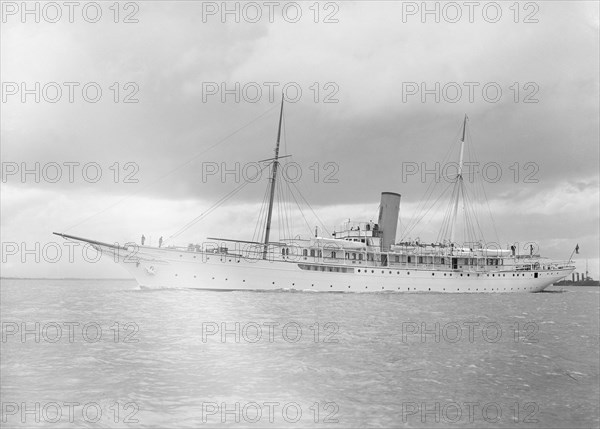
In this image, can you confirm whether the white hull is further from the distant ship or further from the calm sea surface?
the calm sea surface

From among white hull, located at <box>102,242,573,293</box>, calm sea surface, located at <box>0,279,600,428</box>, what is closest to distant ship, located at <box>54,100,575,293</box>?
white hull, located at <box>102,242,573,293</box>

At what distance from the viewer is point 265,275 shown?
47.5 m

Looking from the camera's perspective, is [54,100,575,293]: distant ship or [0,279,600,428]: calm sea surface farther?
[54,100,575,293]: distant ship

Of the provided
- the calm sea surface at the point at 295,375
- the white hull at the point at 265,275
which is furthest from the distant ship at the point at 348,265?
the calm sea surface at the point at 295,375

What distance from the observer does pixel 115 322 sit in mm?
23922

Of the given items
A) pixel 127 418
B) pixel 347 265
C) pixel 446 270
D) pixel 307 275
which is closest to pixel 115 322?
pixel 127 418

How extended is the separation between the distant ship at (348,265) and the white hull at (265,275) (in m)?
0.08

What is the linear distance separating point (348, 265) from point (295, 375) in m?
41.0

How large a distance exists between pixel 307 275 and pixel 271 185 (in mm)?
9341

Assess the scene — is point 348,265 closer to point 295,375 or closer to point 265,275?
point 265,275

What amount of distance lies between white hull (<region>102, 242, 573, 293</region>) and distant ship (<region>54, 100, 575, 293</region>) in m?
0.08

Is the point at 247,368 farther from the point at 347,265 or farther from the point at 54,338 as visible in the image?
the point at 347,265

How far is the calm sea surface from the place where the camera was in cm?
970

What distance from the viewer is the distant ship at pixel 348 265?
45125 mm
